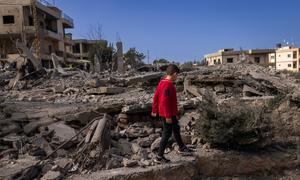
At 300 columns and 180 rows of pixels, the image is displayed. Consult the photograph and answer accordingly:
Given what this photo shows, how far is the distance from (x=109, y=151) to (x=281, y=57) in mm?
58475

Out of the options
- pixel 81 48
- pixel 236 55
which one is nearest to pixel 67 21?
pixel 81 48

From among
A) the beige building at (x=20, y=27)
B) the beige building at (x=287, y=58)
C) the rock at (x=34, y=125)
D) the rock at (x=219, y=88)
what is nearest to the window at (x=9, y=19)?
the beige building at (x=20, y=27)

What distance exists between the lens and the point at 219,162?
194 inches

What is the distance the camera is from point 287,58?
186 feet

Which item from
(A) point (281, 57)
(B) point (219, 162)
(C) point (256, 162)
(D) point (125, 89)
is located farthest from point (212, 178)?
(A) point (281, 57)

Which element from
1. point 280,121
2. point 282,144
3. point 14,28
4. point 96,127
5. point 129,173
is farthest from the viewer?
point 14,28

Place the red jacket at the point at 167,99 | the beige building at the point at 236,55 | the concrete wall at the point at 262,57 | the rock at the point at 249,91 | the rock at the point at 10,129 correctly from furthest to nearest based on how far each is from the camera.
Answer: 1. the concrete wall at the point at 262,57
2. the beige building at the point at 236,55
3. the rock at the point at 249,91
4. the rock at the point at 10,129
5. the red jacket at the point at 167,99

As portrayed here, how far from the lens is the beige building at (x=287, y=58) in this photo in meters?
55.1

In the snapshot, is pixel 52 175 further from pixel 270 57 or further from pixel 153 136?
pixel 270 57

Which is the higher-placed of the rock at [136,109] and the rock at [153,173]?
the rock at [136,109]

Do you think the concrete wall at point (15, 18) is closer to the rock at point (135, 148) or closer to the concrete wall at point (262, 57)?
the rock at point (135, 148)

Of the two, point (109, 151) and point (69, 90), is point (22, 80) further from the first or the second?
point (109, 151)

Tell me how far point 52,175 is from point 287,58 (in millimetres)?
59760

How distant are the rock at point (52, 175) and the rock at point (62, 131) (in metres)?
1.14
